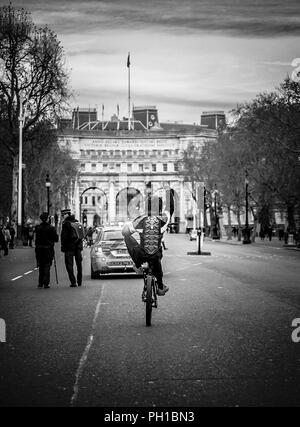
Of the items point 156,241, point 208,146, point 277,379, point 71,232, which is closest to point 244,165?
point 208,146

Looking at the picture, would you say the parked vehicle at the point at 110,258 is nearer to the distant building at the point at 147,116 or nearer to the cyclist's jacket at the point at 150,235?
the cyclist's jacket at the point at 150,235

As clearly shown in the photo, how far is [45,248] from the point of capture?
22.1 meters

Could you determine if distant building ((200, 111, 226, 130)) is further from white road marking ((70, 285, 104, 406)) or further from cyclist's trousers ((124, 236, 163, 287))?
white road marking ((70, 285, 104, 406))

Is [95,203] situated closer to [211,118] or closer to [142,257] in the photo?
[211,118]

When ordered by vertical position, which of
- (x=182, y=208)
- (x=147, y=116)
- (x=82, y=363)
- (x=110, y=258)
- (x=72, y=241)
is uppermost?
(x=147, y=116)

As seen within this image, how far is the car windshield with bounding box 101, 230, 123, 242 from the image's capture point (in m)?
25.8

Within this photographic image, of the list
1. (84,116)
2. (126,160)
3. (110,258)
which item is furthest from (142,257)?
(84,116)

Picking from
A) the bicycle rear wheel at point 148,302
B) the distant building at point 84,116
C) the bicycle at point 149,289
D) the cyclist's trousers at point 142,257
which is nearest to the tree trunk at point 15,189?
the cyclist's trousers at point 142,257

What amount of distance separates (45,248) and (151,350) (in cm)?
1186

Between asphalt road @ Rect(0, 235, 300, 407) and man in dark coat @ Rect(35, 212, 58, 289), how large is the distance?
2.30 meters

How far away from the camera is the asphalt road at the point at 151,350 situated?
25.9 feet

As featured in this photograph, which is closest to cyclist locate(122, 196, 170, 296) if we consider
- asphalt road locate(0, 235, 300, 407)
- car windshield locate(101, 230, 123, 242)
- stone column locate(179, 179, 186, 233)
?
asphalt road locate(0, 235, 300, 407)

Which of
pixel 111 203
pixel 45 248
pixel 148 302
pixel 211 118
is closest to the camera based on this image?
pixel 148 302

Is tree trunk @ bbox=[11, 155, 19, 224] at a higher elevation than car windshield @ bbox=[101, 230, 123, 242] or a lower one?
higher
